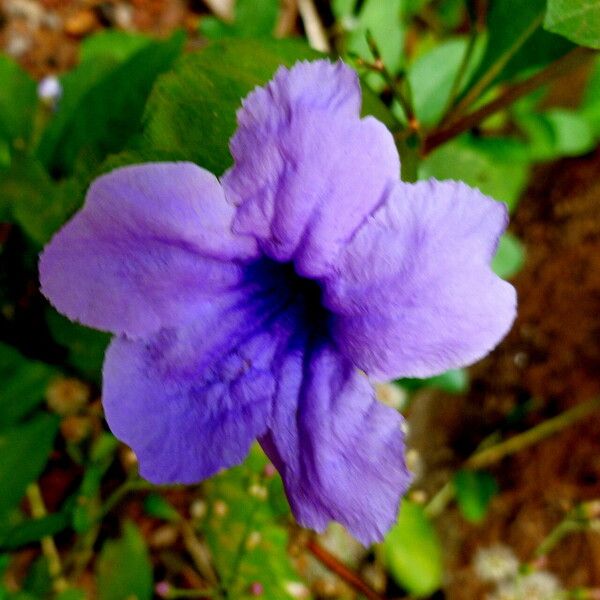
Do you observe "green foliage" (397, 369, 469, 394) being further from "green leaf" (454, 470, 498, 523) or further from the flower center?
the flower center

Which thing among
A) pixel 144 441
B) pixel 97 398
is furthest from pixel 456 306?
pixel 97 398

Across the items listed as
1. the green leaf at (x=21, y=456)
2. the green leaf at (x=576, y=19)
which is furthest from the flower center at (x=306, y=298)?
the green leaf at (x=21, y=456)

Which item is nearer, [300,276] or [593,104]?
[300,276]

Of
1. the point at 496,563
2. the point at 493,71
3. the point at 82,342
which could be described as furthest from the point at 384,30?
the point at 496,563

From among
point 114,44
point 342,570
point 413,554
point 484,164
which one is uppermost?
point 114,44

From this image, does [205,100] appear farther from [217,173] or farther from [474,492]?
[474,492]

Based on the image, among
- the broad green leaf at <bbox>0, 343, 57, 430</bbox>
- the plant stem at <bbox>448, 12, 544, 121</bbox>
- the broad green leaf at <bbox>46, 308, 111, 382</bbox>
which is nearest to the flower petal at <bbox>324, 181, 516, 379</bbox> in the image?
the broad green leaf at <bbox>46, 308, 111, 382</bbox>

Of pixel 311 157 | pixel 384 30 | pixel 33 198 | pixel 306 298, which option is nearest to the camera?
pixel 311 157
